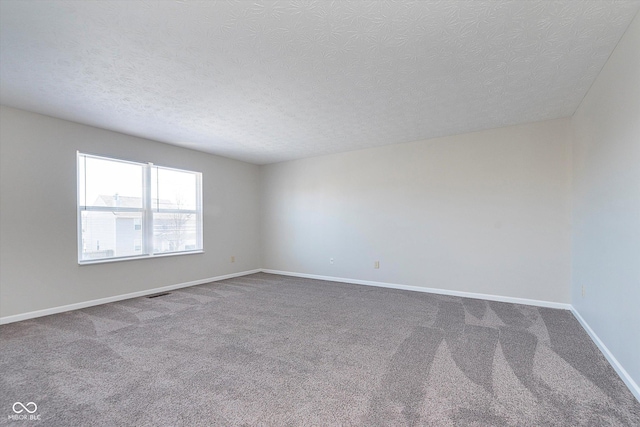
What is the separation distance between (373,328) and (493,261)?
2.24 m

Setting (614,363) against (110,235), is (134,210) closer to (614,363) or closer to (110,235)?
(110,235)

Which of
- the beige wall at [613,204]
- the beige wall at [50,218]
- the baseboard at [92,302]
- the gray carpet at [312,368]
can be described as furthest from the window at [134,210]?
the beige wall at [613,204]

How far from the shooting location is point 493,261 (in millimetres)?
4043

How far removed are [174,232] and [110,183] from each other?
124 cm

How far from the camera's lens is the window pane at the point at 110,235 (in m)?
3.84

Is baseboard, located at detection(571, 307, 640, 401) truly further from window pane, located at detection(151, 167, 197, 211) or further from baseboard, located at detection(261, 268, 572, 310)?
window pane, located at detection(151, 167, 197, 211)

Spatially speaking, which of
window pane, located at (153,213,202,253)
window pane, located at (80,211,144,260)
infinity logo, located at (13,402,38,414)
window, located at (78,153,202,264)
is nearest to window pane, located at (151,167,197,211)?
window, located at (78,153,202,264)

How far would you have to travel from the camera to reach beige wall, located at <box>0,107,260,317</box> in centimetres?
320

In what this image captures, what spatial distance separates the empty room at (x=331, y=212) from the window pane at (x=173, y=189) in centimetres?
4

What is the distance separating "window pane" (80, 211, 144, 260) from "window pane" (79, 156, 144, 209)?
0.56ft

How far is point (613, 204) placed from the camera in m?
2.24

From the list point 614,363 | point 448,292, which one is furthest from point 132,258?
point 614,363

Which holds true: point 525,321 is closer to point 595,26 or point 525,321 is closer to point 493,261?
point 493,261

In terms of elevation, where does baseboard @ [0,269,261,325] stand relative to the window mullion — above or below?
below
